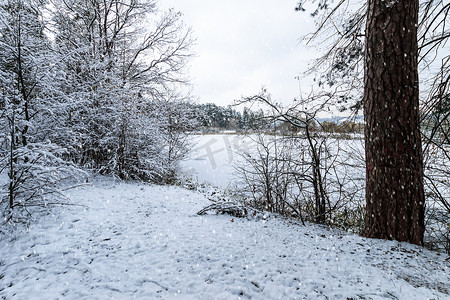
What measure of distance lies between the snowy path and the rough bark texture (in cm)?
42

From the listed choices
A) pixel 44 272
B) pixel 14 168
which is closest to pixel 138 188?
pixel 14 168

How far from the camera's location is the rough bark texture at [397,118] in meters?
2.43

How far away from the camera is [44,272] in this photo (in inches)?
88.3

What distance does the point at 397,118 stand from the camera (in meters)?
2.45

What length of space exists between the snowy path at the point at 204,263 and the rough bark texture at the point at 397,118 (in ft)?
1.36

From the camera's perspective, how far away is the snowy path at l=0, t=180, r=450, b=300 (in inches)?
73.7

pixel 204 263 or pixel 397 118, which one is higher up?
A: pixel 397 118

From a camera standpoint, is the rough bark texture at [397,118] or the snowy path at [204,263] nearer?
the snowy path at [204,263]

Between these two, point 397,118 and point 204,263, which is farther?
point 397,118

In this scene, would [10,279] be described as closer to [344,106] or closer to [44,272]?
[44,272]

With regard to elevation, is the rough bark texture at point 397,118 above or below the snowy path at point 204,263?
above

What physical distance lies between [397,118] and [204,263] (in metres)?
2.94

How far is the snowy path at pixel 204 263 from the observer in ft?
6.14

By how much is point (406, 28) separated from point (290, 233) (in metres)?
3.17
